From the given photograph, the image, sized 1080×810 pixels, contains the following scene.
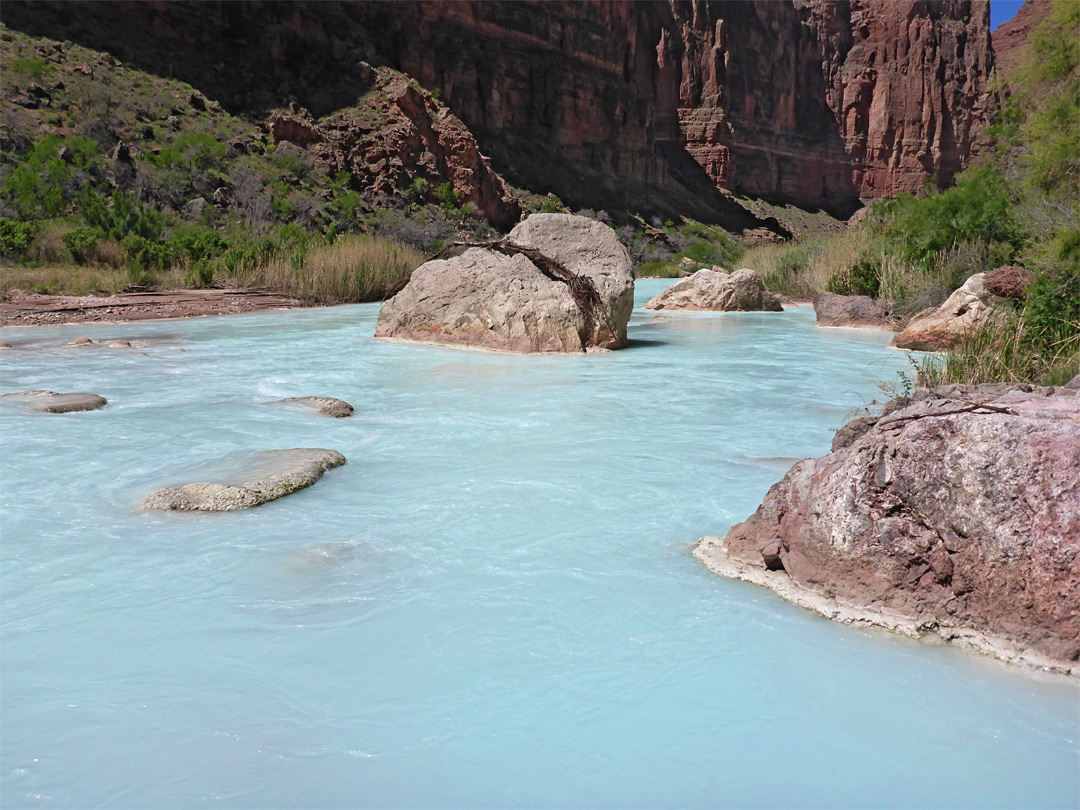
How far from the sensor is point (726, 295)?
15.3 meters

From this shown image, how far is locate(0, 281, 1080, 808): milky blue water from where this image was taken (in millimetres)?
1898

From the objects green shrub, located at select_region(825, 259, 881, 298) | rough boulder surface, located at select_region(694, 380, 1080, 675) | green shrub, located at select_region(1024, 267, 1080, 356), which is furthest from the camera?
green shrub, located at select_region(825, 259, 881, 298)

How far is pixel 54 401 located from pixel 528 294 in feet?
15.3

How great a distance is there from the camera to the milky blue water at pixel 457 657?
1.90m

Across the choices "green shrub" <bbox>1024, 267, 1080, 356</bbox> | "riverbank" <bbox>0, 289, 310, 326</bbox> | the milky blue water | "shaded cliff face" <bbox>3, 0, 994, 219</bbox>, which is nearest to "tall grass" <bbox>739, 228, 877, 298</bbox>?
"green shrub" <bbox>1024, 267, 1080, 356</bbox>

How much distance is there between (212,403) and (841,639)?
4.66 m

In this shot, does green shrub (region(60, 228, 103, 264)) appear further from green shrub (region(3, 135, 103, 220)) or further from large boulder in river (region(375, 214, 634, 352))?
large boulder in river (region(375, 214, 634, 352))

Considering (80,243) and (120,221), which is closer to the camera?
(80,243)

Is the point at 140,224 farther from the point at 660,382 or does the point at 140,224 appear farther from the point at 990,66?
the point at 990,66

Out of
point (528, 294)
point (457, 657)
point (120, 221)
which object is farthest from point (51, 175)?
point (457, 657)

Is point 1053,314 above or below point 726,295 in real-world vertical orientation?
below

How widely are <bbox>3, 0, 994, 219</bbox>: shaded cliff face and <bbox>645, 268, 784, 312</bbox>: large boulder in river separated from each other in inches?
867

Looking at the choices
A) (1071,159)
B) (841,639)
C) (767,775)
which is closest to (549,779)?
(767,775)

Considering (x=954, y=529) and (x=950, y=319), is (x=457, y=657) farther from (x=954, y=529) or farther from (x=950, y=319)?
(x=950, y=319)
